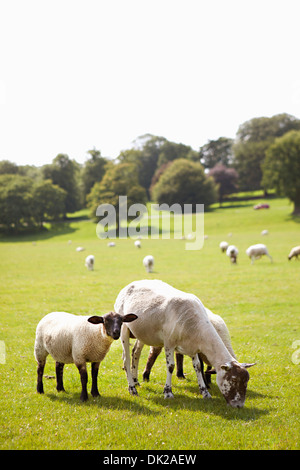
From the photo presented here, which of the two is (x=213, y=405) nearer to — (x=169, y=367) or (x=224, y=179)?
(x=169, y=367)

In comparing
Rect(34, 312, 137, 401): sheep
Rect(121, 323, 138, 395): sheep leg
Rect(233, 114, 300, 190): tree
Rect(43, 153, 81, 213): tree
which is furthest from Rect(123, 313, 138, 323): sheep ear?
Rect(233, 114, 300, 190): tree

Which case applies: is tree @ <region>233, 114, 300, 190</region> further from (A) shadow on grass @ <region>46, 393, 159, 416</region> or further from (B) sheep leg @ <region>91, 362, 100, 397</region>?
(A) shadow on grass @ <region>46, 393, 159, 416</region>

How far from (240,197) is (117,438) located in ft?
369

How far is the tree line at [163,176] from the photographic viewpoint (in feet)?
260

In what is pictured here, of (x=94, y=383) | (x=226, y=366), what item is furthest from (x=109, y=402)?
(x=226, y=366)

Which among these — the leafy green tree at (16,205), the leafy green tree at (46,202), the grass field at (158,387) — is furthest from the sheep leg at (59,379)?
the leafy green tree at (46,202)

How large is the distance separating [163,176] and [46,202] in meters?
33.6

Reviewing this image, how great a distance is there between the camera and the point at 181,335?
28.8 feet

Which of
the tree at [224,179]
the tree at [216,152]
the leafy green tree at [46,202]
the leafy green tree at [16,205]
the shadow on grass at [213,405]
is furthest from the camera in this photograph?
the tree at [216,152]

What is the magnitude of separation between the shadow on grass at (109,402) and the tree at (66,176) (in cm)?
10445

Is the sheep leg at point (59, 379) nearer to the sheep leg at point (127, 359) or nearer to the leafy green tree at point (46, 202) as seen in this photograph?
the sheep leg at point (127, 359)

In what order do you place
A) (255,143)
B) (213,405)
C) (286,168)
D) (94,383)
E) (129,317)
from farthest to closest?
(255,143) → (286,168) → (94,383) → (129,317) → (213,405)

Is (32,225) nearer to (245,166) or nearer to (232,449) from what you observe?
(245,166)
